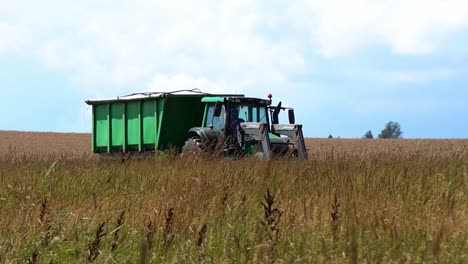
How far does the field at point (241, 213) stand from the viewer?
3893 mm

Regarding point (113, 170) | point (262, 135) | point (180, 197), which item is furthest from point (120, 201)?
point (262, 135)

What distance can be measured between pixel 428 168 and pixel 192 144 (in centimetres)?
761

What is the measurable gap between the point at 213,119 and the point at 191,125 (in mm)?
1447

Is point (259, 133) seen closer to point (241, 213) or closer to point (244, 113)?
point (244, 113)

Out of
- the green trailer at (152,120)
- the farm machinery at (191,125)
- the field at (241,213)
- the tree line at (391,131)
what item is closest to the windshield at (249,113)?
the farm machinery at (191,125)

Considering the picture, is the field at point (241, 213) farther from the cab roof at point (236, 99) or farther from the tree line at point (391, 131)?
the tree line at point (391, 131)

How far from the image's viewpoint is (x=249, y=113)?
15.6 meters

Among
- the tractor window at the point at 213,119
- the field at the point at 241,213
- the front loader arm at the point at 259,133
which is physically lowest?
the field at the point at 241,213

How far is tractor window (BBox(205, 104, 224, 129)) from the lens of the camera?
1516 centimetres

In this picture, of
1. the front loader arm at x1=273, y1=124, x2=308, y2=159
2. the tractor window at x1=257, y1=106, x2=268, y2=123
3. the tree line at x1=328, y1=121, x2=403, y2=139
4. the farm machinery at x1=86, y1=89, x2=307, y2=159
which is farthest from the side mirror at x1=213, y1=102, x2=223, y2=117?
the tree line at x1=328, y1=121, x2=403, y2=139

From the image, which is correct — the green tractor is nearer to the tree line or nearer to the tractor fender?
the tractor fender

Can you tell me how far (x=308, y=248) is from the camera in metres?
4.13

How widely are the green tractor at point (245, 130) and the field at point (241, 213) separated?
5.35 metres

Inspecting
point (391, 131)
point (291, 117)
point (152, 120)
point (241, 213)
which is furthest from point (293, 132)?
point (391, 131)
